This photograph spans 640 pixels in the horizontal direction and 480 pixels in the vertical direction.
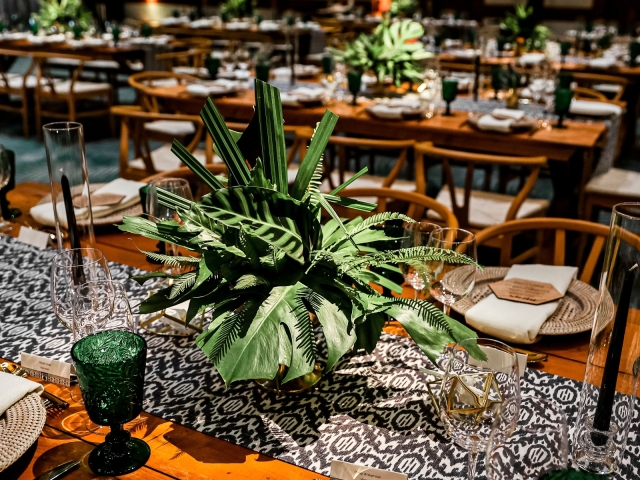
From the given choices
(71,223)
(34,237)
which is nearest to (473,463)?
(71,223)

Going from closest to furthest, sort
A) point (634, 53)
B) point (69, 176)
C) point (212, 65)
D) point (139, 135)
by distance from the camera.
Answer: point (69, 176)
point (139, 135)
point (212, 65)
point (634, 53)

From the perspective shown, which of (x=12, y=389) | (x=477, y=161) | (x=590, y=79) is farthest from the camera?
(x=590, y=79)

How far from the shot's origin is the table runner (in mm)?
950

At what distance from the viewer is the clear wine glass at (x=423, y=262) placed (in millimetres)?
1248

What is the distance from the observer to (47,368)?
112 centimetres

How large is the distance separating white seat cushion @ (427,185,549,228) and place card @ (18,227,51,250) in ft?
5.19

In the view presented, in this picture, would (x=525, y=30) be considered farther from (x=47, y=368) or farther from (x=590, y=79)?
(x=47, y=368)

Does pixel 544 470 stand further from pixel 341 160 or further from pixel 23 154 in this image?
pixel 23 154

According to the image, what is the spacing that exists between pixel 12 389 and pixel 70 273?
0.81ft

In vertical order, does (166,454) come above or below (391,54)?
below

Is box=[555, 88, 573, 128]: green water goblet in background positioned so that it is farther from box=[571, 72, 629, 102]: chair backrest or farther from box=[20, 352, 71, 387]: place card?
box=[20, 352, 71, 387]: place card

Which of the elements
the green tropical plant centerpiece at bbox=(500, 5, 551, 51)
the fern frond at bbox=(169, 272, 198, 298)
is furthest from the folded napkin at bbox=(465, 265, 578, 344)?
the green tropical plant centerpiece at bbox=(500, 5, 551, 51)

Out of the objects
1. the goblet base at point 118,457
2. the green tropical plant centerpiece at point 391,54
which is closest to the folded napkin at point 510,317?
the goblet base at point 118,457

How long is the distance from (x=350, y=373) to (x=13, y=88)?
5631 millimetres
